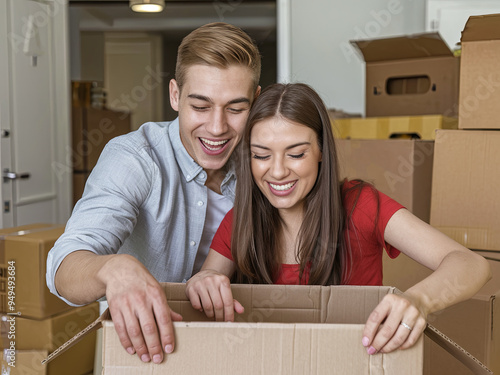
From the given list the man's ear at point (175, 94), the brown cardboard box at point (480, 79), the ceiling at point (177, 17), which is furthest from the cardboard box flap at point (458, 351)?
the ceiling at point (177, 17)

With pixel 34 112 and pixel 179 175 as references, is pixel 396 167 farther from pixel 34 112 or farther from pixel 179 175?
pixel 34 112

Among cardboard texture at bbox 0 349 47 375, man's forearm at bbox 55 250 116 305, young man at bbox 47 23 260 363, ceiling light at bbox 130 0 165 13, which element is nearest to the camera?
man's forearm at bbox 55 250 116 305

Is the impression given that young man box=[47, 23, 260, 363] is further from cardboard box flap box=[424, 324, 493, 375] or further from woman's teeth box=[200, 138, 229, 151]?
cardboard box flap box=[424, 324, 493, 375]

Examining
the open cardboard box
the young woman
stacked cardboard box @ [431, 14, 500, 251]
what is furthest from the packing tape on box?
stacked cardboard box @ [431, 14, 500, 251]

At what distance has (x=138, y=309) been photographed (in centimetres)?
71

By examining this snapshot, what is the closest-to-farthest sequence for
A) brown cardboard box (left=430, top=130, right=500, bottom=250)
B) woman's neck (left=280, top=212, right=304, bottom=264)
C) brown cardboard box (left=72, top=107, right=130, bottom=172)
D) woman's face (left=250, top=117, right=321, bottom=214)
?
woman's face (left=250, top=117, right=321, bottom=214) → woman's neck (left=280, top=212, right=304, bottom=264) → brown cardboard box (left=430, top=130, right=500, bottom=250) → brown cardboard box (left=72, top=107, right=130, bottom=172)

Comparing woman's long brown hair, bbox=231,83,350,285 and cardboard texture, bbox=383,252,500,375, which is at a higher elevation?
woman's long brown hair, bbox=231,83,350,285

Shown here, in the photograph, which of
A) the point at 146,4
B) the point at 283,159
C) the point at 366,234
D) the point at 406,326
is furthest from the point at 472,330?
the point at 146,4

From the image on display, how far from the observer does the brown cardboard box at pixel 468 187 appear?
5.11ft

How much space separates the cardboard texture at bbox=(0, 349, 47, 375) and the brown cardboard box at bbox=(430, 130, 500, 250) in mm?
1270

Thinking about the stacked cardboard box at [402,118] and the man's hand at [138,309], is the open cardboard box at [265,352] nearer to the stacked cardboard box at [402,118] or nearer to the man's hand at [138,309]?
the man's hand at [138,309]

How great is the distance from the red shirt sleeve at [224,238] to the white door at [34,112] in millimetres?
2145

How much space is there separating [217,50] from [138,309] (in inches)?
28.2

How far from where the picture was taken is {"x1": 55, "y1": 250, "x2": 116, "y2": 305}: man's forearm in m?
0.80
